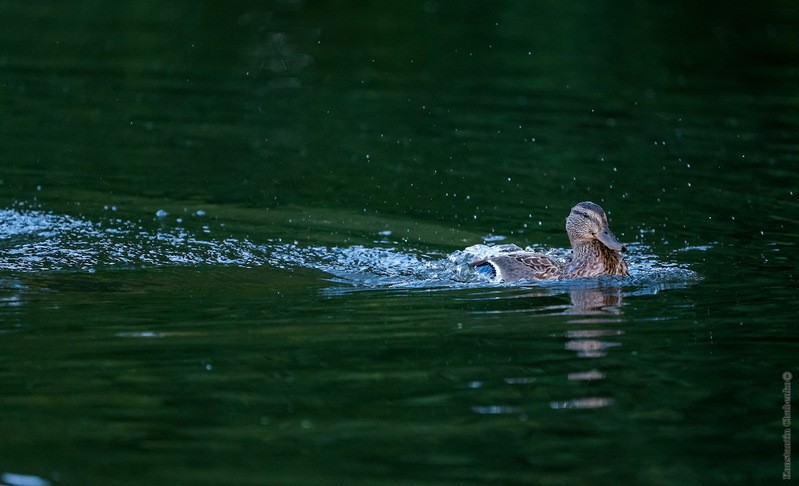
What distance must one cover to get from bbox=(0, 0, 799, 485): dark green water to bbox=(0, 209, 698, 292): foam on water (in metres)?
0.04

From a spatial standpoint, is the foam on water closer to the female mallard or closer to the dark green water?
the dark green water

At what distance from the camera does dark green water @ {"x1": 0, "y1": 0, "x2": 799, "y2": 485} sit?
6.04 m

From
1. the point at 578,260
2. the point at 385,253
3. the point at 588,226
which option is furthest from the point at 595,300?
the point at 385,253

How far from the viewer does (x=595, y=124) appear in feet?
52.5

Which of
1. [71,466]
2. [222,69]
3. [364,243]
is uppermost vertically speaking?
[222,69]

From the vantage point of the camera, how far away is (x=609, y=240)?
9.75 m

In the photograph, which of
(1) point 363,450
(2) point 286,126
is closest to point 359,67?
(2) point 286,126

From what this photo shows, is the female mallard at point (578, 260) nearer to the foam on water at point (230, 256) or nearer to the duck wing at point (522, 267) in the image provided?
the duck wing at point (522, 267)

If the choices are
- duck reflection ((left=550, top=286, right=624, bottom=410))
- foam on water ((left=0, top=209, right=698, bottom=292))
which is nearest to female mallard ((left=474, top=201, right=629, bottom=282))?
foam on water ((left=0, top=209, right=698, bottom=292))

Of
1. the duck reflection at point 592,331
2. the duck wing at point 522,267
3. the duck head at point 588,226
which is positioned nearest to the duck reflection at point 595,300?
the duck reflection at point 592,331

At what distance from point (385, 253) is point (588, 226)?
1.75 metres

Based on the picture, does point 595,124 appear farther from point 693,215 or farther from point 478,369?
point 478,369

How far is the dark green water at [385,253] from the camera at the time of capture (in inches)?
238

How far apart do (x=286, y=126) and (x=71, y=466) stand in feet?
34.4
